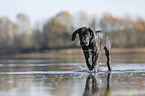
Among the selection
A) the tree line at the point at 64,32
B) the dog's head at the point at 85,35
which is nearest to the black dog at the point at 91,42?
the dog's head at the point at 85,35

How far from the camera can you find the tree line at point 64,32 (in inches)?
3696

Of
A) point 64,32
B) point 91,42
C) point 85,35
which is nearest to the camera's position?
point 85,35

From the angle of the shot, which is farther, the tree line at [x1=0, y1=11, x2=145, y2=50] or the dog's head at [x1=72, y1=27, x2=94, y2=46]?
the tree line at [x1=0, y1=11, x2=145, y2=50]

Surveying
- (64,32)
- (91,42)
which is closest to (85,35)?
(91,42)

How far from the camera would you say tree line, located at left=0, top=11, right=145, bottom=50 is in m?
93.9

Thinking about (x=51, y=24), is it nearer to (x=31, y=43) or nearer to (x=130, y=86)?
(x=31, y=43)

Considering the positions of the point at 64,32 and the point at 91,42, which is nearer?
the point at 91,42

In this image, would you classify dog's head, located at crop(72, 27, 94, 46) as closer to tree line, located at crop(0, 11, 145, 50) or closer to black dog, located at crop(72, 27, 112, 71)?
black dog, located at crop(72, 27, 112, 71)

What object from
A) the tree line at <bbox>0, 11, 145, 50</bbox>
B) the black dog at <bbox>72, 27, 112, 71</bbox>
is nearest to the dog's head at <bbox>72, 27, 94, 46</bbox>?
the black dog at <bbox>72, 27, 112, 71</bbox>

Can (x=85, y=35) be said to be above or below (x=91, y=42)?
above

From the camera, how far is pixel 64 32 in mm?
96750

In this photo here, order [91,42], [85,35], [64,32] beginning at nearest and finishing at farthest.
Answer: [85,35] → [91,42] → [64,32]

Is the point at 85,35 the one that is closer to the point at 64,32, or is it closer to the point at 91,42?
the point at 91,42

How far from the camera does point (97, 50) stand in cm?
1738
